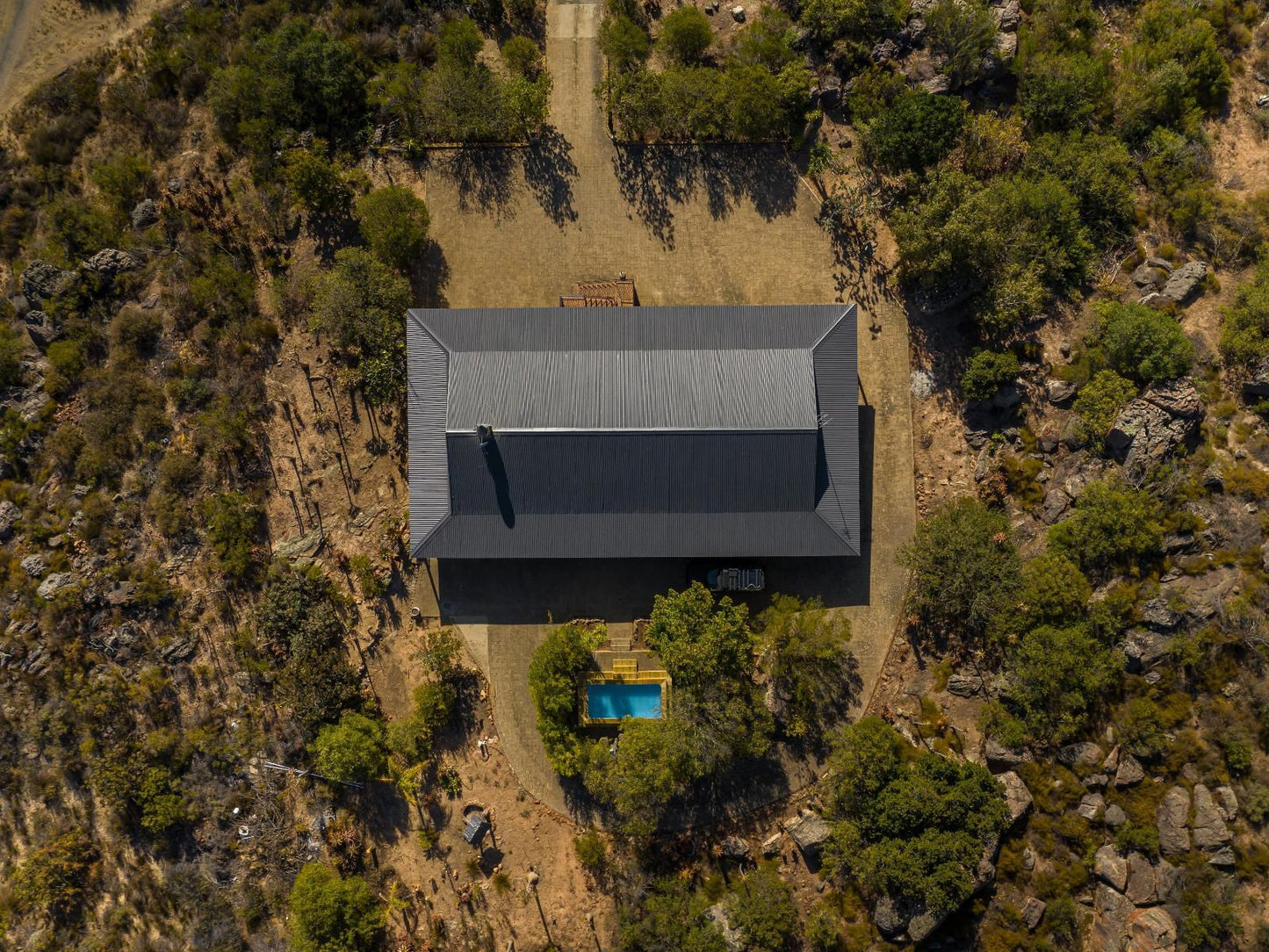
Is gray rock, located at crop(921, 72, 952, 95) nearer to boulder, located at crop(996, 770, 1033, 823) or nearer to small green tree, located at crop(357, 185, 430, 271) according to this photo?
small green tree, located at crop(357, 185, 430, 271)

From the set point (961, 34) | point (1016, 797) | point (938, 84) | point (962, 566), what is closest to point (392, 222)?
point (938, 84)

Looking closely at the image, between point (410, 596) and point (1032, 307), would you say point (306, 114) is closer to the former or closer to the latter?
point (410, 596)

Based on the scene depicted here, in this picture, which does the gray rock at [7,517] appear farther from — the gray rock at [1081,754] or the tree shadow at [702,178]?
the gray rock at [1081,754]

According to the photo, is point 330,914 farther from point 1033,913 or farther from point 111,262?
point 111,262

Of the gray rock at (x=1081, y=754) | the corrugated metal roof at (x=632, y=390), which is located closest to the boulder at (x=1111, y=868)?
the gray rock at (x=1081, y=754)

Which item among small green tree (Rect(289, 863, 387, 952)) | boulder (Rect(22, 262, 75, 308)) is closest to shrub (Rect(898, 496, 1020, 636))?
small green tree (Rect(289, 863, 387, 952))

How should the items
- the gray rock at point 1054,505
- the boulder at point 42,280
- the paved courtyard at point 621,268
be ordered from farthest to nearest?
the boulder at point 42,280 < the paved courtyard at point 621,268 < the gray rock at point 1054,505

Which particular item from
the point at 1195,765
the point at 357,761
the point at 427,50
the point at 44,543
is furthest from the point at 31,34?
the point at 1195,765
